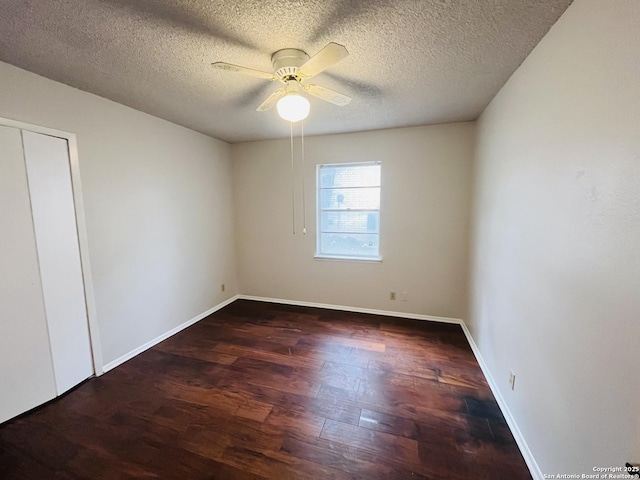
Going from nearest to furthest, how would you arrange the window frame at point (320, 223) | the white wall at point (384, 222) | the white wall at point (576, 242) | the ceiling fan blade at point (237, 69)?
the white wall at point (576, 242) → the ceiling fan blade at point (237, 69) → the white wall at point (384, 222) → the window frame at point (320, 223)

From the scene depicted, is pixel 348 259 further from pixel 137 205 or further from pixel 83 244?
pixel 83 244

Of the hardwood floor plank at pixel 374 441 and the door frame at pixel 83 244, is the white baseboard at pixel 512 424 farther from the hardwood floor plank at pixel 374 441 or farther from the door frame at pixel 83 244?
the door frame at pixel 83 244

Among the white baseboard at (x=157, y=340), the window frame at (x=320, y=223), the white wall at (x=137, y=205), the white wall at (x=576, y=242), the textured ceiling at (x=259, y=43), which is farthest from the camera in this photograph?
the window frame at (x=320, y=223)

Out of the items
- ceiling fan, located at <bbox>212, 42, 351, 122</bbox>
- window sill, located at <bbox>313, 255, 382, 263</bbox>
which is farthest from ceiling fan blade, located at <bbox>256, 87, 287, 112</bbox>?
window sill, located at <bbox>313, 255, 382, 263</bbox>

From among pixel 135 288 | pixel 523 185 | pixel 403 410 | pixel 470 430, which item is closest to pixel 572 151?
pixel 523 185

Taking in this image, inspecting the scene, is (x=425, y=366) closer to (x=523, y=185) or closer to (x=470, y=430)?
(x=470, y=430)

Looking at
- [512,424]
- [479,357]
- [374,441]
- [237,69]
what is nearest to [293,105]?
[237,69]

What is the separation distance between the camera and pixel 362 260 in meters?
3.61

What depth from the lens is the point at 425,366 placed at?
246cm

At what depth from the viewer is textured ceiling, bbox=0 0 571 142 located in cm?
128

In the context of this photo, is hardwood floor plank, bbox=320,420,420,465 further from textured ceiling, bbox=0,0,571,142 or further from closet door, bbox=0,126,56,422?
textured ceiling, bbox=0,0,571,142

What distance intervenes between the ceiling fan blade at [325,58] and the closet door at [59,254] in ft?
6.55

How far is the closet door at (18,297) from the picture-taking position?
1774 mm

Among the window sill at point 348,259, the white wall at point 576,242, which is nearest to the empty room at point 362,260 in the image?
the white wall at point 576,242
